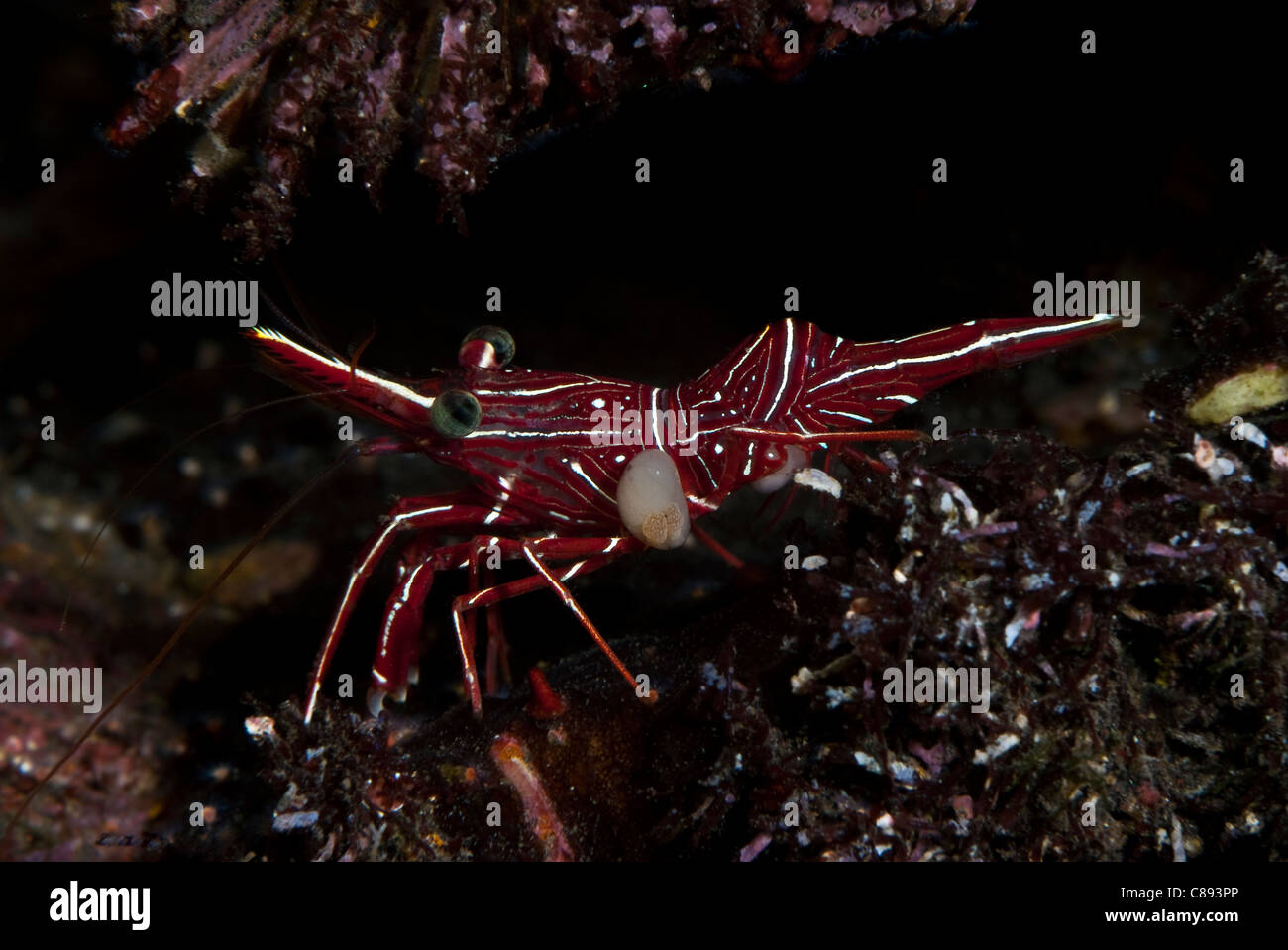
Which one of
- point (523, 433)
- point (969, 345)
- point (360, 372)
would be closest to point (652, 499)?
point (523, 433)

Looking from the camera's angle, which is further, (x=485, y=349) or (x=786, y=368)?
(x=786, y=368)

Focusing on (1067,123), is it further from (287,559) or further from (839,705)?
(287,559)

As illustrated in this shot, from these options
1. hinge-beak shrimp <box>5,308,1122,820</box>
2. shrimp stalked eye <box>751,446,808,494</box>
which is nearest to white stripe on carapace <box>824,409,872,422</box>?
hinge-beak shrimp <box>5,308,1122,820</box>

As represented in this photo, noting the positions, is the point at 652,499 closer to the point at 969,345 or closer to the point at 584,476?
the point at 584,476

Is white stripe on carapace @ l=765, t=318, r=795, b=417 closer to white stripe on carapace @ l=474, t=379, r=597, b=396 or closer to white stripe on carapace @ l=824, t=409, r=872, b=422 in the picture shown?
white stripe on carapace @ l=824, t=409, r=872, b=422

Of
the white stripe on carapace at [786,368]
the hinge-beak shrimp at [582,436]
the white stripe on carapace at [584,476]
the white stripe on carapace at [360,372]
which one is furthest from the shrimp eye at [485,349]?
the white stripe on carapace at [786,368]

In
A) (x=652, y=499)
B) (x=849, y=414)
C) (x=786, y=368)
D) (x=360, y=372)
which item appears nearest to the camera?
(x=652, y=499)

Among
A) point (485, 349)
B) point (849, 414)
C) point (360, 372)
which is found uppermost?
point (485, 349)
